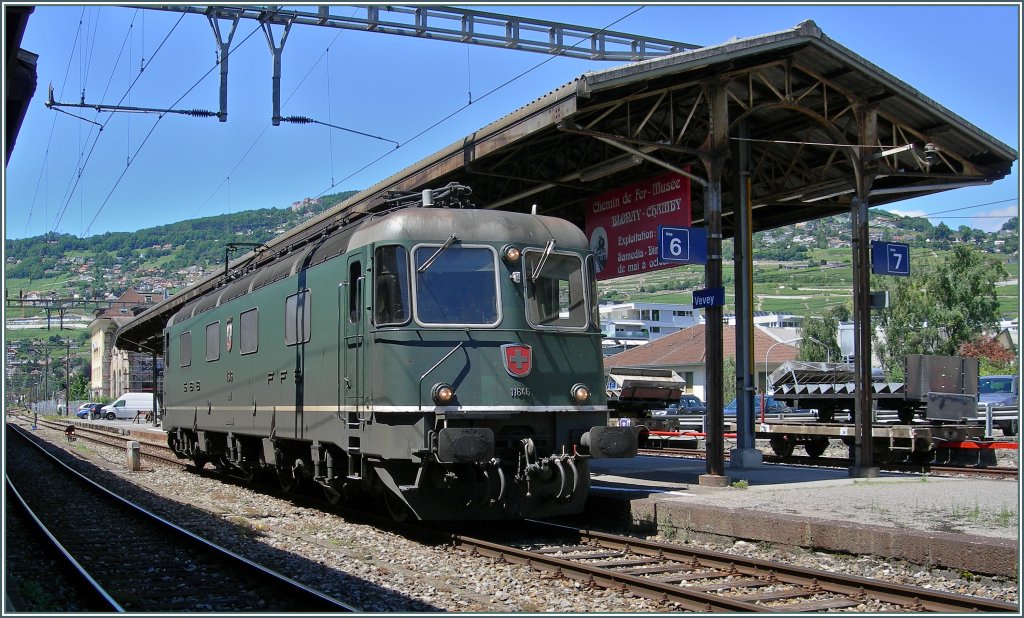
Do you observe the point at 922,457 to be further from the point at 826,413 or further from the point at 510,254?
the point at 510,254

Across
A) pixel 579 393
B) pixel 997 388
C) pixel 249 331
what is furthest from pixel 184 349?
pixel 997 388

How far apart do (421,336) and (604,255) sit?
8.25m

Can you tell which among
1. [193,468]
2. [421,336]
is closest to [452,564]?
[421,336]

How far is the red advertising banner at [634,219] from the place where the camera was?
15789mm

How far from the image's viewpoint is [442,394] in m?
10.1

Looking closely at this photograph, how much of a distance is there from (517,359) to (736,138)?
651 cm

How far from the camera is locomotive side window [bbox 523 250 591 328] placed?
10.9 m

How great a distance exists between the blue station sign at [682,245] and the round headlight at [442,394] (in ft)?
16.6

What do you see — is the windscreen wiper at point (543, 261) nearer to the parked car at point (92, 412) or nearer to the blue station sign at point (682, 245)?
the blue station sign at point (682, 245)

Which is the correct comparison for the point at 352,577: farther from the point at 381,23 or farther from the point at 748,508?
the point at 381,23

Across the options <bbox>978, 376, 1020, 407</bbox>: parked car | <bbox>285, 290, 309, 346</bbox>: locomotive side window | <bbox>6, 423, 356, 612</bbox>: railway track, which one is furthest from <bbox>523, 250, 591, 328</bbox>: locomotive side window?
<bbox>978, 376, 1020, 407</bbox>: parked car

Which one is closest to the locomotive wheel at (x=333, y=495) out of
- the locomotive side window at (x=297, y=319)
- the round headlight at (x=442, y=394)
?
the locomotive side window at (x=297, y=319)

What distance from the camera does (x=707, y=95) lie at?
14211mm

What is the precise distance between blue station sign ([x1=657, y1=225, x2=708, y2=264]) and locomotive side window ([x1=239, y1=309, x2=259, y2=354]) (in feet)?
20.4
